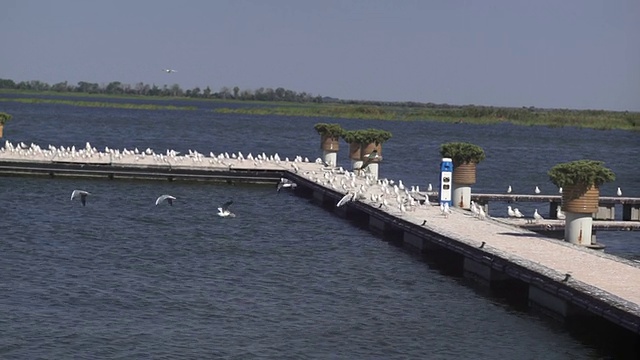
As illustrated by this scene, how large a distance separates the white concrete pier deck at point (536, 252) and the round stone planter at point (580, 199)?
726 mm

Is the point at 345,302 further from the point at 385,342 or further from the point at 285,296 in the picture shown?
the point at 385,342

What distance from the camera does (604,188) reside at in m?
52.0

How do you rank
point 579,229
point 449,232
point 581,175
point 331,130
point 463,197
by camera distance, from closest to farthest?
point 581,175, point 579,229, point 449,232, point 463,197, point 331,130

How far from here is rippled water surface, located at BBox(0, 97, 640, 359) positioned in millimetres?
19141

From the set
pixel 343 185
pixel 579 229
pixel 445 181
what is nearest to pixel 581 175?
pixel 579 229

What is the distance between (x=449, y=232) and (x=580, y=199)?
108 inches

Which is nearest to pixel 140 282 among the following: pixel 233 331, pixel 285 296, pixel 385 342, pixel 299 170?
pixel 285 296

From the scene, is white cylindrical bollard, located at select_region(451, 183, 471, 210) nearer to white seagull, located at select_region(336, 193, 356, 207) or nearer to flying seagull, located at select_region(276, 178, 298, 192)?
white seagull, located at select_region(336, 193, 356, 207)

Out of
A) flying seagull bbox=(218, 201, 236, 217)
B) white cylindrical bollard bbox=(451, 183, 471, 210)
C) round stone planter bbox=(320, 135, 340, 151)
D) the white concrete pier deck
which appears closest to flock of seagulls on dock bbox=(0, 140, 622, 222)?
flying seagull bbox=(218, 201, 236, 217)

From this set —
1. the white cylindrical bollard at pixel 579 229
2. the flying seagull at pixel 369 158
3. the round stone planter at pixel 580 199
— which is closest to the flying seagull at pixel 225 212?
the flying seagull at pixel 369 158

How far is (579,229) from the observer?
85.3 feet

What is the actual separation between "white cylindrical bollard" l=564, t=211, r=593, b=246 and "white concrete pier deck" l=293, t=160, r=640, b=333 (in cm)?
45

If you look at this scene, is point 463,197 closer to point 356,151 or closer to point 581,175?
point 581,175

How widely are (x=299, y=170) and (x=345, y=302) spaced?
20668 mm
